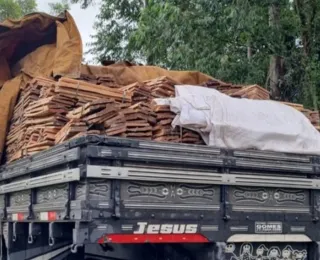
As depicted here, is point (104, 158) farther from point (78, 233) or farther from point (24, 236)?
point (24, 236)

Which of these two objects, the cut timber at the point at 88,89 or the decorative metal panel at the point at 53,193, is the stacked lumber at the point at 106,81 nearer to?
the cut timber at the point at 88,89

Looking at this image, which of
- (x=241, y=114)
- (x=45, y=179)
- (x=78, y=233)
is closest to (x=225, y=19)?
(x=241, y=114)

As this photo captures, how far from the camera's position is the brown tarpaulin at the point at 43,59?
661cm

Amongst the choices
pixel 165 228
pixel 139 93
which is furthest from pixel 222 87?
pixel 165 228

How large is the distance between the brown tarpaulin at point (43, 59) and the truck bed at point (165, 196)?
1.32 m

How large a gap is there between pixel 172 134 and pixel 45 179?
1100 mm

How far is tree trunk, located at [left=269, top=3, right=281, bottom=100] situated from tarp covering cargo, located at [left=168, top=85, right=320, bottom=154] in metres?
6.69

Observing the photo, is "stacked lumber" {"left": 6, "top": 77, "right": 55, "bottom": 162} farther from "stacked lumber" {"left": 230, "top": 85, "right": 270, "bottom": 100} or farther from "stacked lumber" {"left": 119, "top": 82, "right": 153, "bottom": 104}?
"stacked lumber" {"left": 230, "top": 85, "right": 270, "bottom": 100}

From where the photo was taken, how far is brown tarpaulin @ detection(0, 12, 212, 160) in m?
6.61

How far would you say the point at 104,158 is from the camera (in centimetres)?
423

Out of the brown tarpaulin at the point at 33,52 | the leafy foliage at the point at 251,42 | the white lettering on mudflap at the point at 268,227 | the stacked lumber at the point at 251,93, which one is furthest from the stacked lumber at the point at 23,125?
the leafy foliage at the point at 251,42

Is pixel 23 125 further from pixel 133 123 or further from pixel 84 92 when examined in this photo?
pixel 133 123

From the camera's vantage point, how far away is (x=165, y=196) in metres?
4.48

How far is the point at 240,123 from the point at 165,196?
3.71 ft
